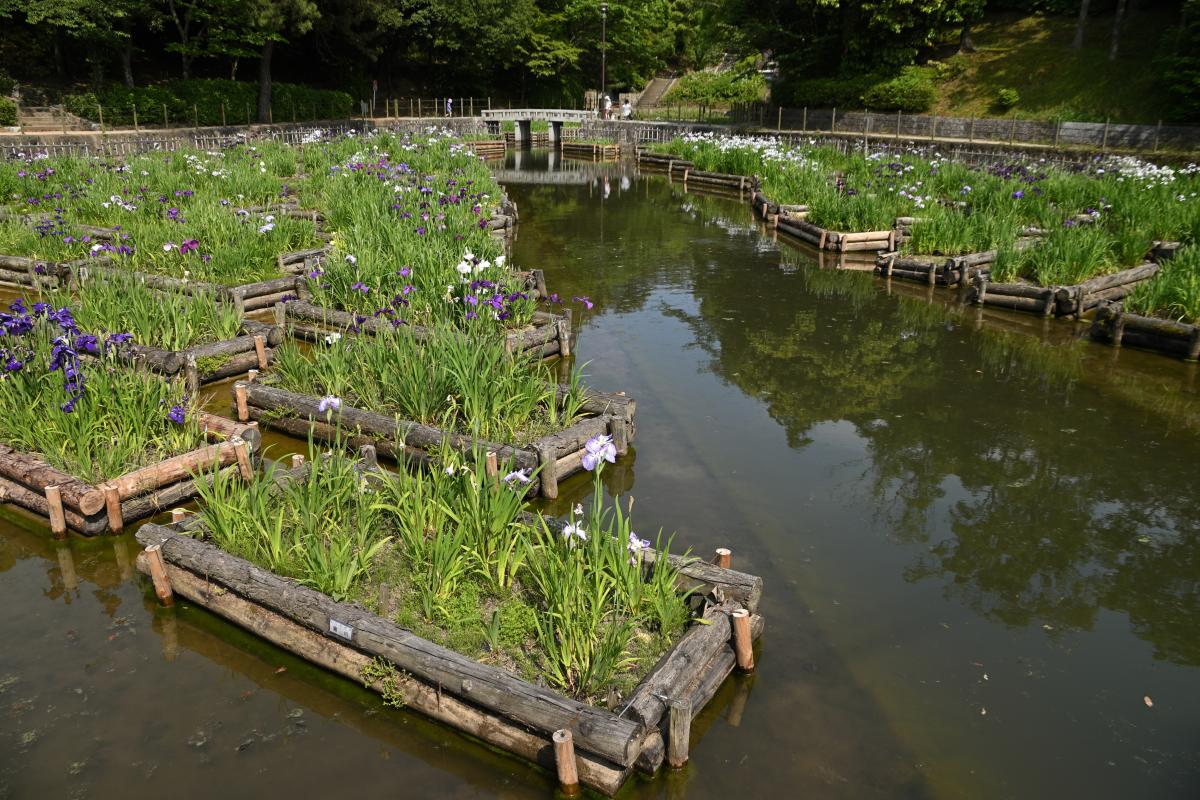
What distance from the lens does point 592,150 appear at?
4022 cm

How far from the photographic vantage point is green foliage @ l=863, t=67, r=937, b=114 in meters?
35.1

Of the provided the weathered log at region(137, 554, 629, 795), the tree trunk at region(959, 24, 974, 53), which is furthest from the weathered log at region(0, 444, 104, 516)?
the tree trunk at region(959, 24, 974, 53)

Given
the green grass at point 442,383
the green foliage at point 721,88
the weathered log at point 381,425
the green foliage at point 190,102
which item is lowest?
the weathered log at point 381,425

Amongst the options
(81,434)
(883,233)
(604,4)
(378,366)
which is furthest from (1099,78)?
(81,434)

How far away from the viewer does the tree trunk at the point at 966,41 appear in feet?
126

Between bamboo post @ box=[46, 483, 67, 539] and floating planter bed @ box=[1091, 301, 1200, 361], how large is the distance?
12.4 m

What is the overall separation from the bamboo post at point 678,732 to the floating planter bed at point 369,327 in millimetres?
5602

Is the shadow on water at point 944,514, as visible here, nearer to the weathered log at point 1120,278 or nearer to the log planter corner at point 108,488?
the weathered log at point 1120,278

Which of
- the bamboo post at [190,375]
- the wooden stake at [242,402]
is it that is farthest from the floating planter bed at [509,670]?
the bamboo post at [190,375]

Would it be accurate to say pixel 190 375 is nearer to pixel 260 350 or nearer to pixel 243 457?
pixel 260 350

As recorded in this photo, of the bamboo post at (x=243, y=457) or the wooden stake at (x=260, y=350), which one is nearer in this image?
the bamboo post at (x=243, y=457)

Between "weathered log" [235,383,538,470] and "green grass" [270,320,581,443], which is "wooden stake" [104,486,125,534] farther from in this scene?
"green grass" [270,320,581,443]

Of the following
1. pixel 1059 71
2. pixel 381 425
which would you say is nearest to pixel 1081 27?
pixel 1059 71

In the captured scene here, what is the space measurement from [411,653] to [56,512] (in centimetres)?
349
